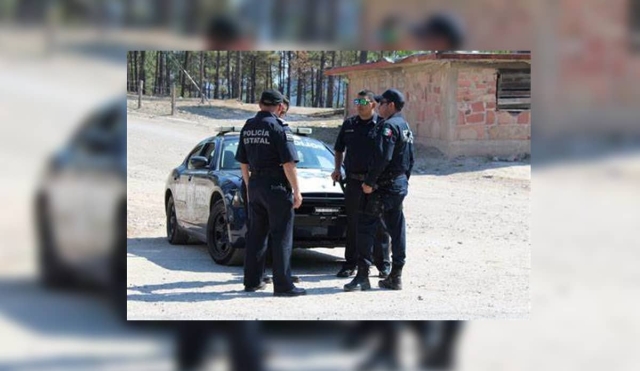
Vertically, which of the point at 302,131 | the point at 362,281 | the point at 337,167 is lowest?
the point at 362,281

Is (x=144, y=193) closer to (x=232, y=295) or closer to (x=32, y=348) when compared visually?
(x=232, y=295)

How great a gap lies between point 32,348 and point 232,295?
159 cm

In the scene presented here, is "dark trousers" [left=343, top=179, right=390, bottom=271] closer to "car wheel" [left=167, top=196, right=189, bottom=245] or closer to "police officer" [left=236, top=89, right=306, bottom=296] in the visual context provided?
"police officer" [left=236, top=89, right=306, bottom=296]

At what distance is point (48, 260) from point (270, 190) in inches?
66.7

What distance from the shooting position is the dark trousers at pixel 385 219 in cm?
596

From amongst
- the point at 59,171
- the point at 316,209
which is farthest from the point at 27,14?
the point at 316,209

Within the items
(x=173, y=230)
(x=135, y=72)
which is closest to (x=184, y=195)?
(x=173, y=230)

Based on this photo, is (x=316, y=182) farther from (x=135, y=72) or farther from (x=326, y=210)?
(x=135, y=72)

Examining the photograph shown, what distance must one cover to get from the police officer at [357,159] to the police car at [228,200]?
0.21m

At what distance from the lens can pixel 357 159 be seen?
610 centimetres

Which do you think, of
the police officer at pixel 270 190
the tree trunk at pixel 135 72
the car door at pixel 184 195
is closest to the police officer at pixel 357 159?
the police officer at pixel 270 190

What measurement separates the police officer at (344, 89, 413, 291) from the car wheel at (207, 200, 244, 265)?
114cm

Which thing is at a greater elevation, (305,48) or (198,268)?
(305,48)

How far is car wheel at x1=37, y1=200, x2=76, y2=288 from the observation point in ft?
14.9
